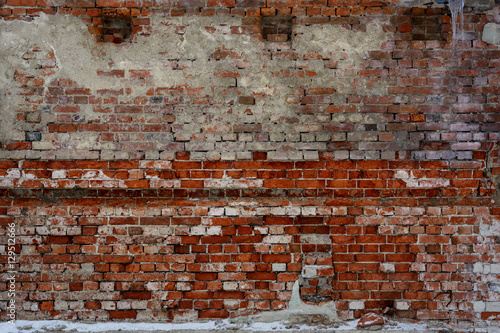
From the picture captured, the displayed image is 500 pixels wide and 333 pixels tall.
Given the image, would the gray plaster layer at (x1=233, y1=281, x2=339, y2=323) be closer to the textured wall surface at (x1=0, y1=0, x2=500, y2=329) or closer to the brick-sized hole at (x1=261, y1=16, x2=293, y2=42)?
the textured wall surface at (x1=0, y1=0, x2=500, y2=329)

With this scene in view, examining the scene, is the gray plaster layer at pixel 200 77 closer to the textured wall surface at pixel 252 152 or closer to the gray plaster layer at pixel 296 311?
the textured wall surface at pixel 252 152

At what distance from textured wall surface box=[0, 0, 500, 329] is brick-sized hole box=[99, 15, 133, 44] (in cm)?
3

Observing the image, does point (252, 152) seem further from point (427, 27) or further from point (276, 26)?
point (427, 27)

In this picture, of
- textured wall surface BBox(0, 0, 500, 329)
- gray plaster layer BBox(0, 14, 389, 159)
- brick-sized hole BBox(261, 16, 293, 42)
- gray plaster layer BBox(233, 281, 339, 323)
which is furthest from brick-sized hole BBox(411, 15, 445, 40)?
gray plaster layer BBox(233, 281, 339, 323)

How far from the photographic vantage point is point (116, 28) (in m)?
2.60

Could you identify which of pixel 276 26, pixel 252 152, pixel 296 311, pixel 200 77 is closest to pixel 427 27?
pixel 276 26

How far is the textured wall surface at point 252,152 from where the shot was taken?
255 cm

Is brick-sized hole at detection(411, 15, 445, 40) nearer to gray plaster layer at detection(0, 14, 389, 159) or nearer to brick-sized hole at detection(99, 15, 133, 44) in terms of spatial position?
gray plaster layer at detection(0, 14, 389, 159)

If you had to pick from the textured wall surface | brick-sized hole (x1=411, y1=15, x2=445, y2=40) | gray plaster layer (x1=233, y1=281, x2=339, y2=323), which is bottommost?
gray plaster layer (x1=233, y1=281, x2=339, y2=323)

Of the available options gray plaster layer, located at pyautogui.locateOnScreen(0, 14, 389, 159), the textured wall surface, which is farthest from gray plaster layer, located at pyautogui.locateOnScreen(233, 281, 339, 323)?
gray plaster layer, located at pyautogui.locateOnScreen(0, 14, 389, 159)

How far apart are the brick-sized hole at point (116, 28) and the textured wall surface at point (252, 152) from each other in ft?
0.10

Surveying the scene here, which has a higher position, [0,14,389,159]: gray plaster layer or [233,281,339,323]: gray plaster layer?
[0,14,389,159]: gray plaster layer

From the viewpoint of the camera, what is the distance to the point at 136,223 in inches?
102

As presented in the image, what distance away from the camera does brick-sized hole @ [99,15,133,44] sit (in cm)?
258
